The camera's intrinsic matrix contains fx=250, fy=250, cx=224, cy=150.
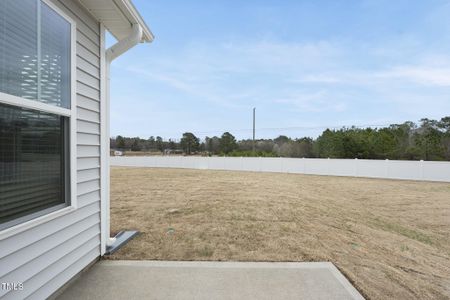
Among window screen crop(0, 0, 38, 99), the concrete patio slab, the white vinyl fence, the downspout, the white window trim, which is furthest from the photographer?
the white vinyl fence

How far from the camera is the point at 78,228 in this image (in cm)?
239

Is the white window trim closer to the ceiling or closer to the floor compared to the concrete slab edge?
closer to the ceiling

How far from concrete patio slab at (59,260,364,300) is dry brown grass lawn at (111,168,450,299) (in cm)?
21

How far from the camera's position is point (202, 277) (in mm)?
2449

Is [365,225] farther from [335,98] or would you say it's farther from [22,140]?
[335,98]

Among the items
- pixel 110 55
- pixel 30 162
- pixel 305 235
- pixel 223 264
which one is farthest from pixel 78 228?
pixel 305 235

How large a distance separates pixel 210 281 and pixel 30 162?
182 centimetres

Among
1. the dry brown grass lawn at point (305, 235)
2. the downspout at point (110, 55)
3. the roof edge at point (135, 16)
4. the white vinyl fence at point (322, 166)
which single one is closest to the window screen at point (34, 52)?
the roof edge at point (135, 16)

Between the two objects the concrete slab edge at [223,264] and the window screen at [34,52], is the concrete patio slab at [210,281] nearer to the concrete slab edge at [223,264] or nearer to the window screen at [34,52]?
the concrete slab edge at [223,264]

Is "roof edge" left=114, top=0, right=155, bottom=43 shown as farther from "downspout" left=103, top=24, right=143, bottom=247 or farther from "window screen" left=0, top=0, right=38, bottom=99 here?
"window screen" left=0, top=0, right=38, bottom=99

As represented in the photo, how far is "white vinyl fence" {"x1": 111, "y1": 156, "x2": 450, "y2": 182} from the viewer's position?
1381 cm

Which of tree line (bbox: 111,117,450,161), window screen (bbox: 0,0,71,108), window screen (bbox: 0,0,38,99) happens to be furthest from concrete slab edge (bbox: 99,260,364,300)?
tree line (bbox: 111,117,450,161)

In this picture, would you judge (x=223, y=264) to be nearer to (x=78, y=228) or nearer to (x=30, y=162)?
(x=78, y=228)

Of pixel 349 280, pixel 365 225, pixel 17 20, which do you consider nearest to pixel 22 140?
pixel 17 20
